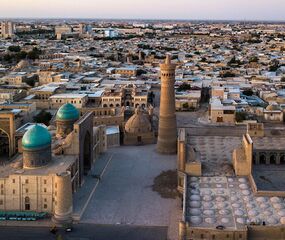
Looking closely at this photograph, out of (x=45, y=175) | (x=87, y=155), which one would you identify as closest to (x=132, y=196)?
(x=45, y=175)

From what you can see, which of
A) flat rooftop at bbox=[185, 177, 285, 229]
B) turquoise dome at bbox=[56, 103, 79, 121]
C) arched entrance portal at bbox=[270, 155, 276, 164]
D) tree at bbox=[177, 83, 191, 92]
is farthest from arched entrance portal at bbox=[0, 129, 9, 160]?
tree at bbox=[177, 83, 191, 92]

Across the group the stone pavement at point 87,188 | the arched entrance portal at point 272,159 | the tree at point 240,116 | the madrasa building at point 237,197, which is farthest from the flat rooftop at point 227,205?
the tree at point 240,116

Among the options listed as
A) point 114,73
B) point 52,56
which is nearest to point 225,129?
point 114,73

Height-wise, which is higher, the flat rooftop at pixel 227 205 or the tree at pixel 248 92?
the tree at pixel 248 92

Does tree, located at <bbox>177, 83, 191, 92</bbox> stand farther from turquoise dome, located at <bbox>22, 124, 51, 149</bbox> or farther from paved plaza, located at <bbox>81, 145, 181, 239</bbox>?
turquoise dome, located at <bbox>22, 124, 51, 149</bbox>

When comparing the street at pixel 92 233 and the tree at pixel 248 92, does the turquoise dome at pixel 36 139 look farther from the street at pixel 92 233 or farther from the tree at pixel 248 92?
the tree at pixel 248 92

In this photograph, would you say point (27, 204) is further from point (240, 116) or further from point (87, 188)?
point (240, 116)

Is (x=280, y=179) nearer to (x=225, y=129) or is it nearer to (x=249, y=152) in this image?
(x=249, y=152)
